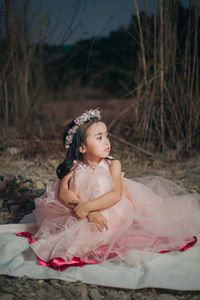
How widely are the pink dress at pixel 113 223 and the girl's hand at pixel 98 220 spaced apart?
0.08ft

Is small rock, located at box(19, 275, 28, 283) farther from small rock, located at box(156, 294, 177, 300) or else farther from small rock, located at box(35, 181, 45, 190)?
small rock, located at box(35, 181, 45, 190)

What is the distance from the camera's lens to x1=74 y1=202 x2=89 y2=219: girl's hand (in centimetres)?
171

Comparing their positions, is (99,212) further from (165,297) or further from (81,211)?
(165,297)

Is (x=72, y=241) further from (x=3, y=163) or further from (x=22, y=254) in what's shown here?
(x=3, y=163)

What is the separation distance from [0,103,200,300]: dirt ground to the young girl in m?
0.18

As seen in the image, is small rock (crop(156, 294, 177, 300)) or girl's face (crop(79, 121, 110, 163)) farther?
girl's face (crop(79, 121, 110, 163))

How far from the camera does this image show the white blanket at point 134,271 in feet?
4.81

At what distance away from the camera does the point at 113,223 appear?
177cm

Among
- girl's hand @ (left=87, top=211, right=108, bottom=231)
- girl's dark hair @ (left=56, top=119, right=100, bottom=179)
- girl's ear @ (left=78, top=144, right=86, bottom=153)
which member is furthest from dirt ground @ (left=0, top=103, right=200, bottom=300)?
girl's ear @ (left=78, top=144, right=86, bottom=153)

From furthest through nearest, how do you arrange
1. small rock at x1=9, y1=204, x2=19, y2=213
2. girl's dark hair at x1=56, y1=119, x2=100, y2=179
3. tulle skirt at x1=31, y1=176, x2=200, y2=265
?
small rock at x1=9, y1=204, x2=19, y2=213 → girl's dark hair at x1=56, y1=119, x2=100, y2=179 → tulle skirt at x1=31, y1=176, x2=200, y2=265

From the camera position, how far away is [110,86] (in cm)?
1131

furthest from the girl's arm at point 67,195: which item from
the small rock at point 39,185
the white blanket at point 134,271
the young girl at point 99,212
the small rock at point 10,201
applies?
the small rock at point 39,185

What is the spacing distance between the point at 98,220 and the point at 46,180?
142 cm

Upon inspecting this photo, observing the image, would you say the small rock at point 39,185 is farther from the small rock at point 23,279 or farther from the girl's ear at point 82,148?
the small rock at point 23,279
